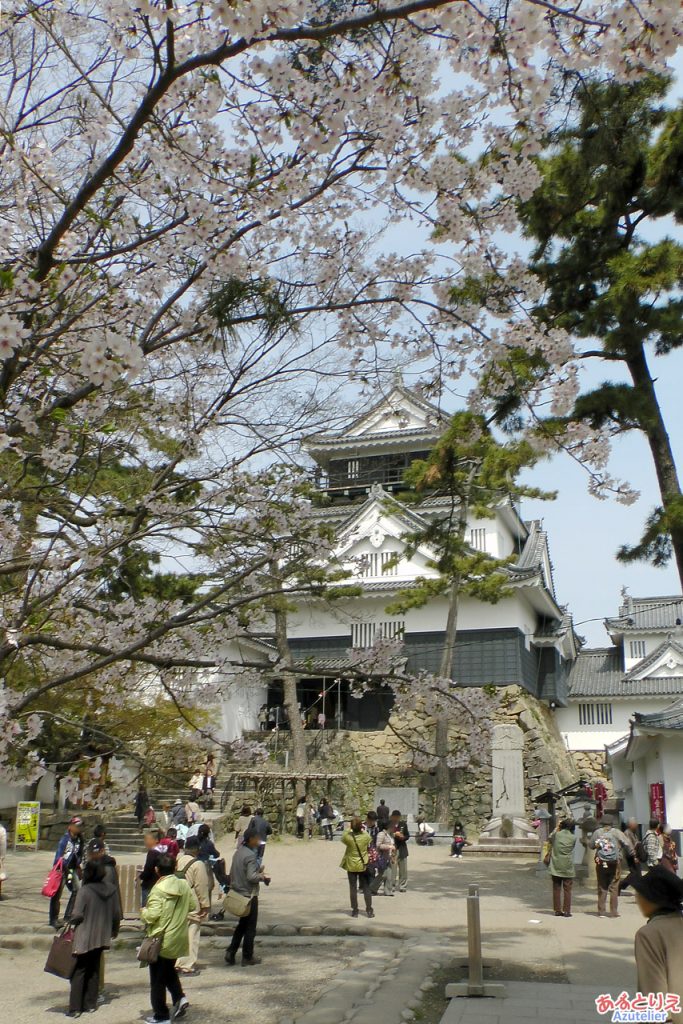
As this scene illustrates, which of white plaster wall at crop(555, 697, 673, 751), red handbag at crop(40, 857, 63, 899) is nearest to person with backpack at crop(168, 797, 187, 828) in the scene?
red handbag at crop(40, 857, 63, 899)

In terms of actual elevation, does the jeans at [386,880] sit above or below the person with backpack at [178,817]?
below

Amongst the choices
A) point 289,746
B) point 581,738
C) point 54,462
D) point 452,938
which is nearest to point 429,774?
point 289,746

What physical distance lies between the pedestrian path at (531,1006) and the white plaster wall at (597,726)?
27.7 m

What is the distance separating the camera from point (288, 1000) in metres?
7.13

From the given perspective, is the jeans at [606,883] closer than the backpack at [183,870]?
No

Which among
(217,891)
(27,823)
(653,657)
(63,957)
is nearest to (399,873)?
(217,891)

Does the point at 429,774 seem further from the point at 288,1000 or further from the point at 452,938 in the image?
the point at 288,1000

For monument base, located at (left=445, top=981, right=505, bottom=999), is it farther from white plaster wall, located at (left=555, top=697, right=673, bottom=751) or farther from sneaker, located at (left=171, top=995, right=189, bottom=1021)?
white plaster wall, located at (left=555, top=697, right=673, bottom=751)

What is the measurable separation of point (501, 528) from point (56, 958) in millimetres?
27336

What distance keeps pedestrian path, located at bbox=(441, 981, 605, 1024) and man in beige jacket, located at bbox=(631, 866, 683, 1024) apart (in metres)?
3.15

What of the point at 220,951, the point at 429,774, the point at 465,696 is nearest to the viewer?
the point at 465,696

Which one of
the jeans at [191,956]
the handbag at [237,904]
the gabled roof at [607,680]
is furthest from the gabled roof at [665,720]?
the gabled roof at [607,680]

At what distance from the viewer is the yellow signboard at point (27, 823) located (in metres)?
19.1

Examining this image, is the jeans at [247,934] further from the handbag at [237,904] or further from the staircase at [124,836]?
the staircase at [124,836]
